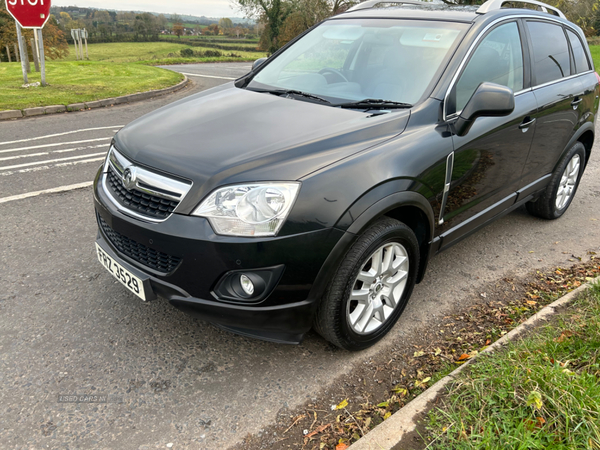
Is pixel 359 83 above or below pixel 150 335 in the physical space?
above

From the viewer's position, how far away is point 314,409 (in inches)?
96.1

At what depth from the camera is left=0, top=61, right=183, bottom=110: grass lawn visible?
31.4 ft

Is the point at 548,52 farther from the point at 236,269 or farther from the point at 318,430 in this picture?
the point at 318,430

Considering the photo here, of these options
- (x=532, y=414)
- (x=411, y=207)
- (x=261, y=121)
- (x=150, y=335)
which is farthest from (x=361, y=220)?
(x=150, y=335)

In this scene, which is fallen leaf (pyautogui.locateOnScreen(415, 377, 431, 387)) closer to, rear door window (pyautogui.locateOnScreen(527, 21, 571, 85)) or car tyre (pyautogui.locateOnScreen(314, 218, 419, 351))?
car tyre (pyautogui.locateOnScreen(314, 218, 419, 351))

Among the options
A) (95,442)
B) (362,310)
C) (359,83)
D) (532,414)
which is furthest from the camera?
(359,83)

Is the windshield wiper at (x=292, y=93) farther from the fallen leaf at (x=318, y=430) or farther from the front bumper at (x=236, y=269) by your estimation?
the fallen leaf at (x=318, y=430)

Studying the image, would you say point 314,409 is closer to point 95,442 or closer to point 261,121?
point 95,442

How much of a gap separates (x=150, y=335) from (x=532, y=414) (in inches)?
82.4

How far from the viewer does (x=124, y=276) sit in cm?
261

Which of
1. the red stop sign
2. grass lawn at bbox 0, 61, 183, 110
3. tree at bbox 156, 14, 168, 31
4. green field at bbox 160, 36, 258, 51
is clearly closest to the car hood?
grass lawn at bbox 0, 61, 183, 110

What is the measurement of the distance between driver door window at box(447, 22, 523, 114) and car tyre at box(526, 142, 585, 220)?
49.2 inches

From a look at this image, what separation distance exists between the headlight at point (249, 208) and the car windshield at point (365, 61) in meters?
1.07

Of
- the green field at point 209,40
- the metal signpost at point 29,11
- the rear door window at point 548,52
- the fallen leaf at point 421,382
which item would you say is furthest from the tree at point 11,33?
the green field at point 209,40
